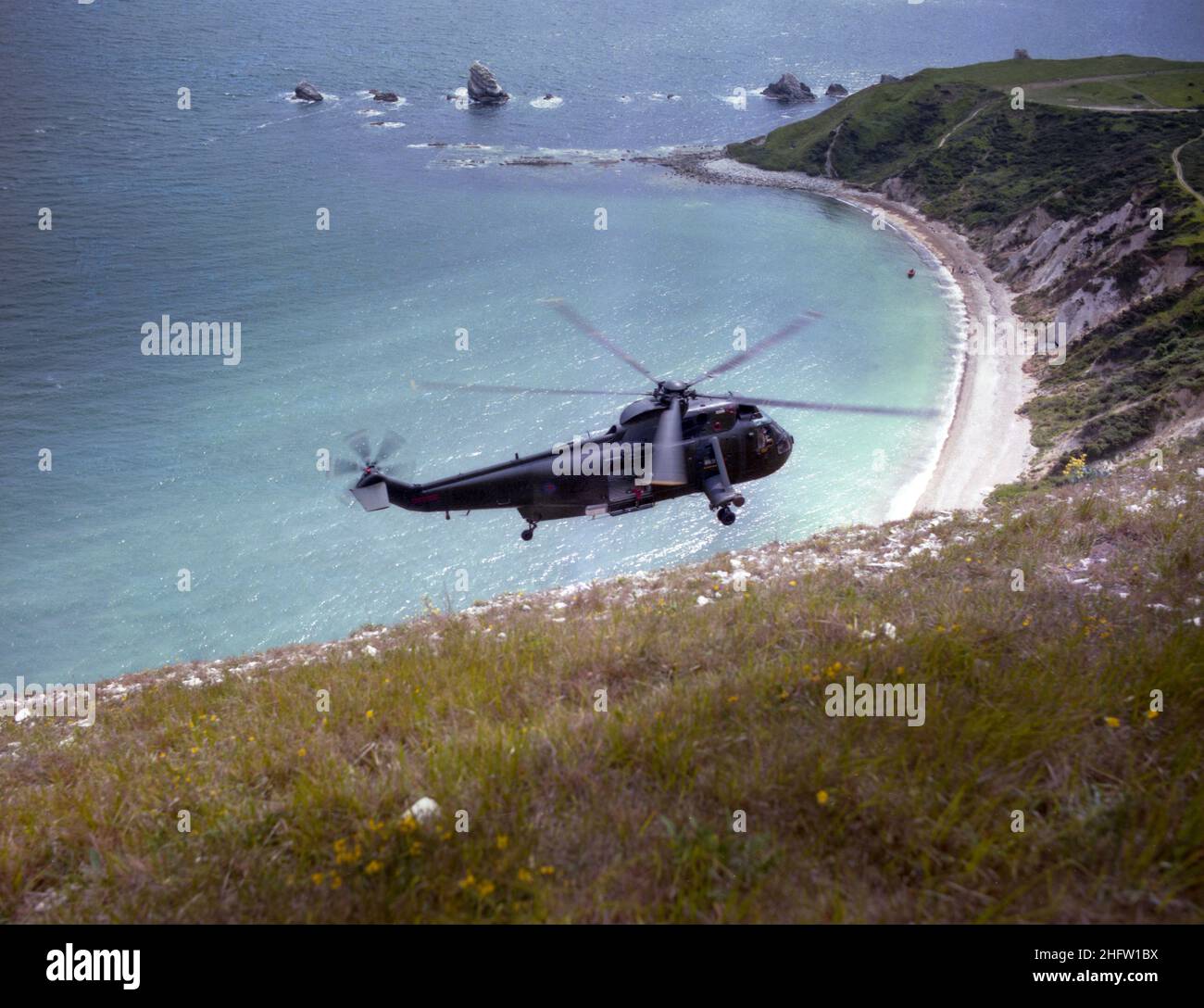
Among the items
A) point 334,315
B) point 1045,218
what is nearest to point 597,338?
point 334,315

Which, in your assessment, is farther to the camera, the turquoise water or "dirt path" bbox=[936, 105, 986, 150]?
"dirt path" bbox=[936, 105, 986, 150]

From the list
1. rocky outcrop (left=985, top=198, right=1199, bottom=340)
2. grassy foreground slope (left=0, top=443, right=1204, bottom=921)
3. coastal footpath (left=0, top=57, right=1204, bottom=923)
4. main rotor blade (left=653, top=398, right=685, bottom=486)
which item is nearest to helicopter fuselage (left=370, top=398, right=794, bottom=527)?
main rotor blade (left=653, top=398, right=685, bottom=486)

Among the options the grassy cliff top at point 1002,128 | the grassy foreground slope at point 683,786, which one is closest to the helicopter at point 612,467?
the grassy foreground slope at point 683,786

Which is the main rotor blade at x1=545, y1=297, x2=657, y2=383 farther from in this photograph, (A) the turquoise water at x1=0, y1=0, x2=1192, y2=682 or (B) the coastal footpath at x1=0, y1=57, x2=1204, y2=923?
(B) the coastal footpath at x1=0, y1=57, x2=1204, y2=923

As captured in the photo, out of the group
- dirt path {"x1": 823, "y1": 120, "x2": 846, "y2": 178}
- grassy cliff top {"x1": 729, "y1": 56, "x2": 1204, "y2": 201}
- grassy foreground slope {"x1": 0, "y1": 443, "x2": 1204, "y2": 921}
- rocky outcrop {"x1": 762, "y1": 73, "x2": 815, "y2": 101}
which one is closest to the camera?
grassy foreground slope {"x1": 0, "y1": 443, "x2": 1204, "y2": 921}

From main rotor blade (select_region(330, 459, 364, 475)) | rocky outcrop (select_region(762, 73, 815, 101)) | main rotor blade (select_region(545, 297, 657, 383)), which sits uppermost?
rocky outcrop (select_region(762, 73, 815, 101))

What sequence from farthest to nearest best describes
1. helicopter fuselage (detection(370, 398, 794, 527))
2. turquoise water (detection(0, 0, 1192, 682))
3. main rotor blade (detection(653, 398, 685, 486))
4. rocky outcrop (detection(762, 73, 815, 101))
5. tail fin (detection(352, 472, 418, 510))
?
1. rocky outcrop (detection(762, 73, 815, 101))
2. turquoise water (detection(0, 0, 1192, 682))
3. helicopter fuselage (detection(370, 398, 794, 527))
4. tail fin (detection(352, 472, 418, 510))
5. main rotor blade (detection(653, 398, 685, 486))

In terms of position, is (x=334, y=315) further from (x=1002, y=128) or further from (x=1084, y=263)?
(x=1002, y=128)
